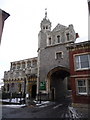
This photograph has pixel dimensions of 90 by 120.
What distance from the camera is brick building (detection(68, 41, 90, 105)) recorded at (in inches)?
657

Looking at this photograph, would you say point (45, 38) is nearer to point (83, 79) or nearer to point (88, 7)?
point (88, 7)

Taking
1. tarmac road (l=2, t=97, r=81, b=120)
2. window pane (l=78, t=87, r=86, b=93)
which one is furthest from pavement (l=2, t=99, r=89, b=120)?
window pane (l=78, t=87, r=86, b=93)

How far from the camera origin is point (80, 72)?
57.8ft

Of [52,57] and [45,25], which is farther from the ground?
[45,25]

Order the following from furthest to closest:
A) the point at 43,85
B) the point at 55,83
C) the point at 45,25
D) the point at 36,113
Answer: the point at 45,25, the point at 55,83, the point at 43,85, the point at 36,113

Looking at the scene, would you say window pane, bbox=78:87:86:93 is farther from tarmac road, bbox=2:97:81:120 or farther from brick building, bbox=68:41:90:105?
tarmac road, bbox=2:97:81:120

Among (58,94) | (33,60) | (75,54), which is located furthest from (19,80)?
(75,54)

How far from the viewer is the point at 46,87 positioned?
26016 mm

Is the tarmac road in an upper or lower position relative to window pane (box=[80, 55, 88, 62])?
lower

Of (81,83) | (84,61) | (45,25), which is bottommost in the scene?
(81,83)

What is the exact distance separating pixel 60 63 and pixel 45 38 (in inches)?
300

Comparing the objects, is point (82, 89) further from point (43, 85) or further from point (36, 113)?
point (43, 85)

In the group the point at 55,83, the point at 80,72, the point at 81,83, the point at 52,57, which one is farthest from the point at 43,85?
the point at 80,72

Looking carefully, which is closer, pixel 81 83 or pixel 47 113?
pixel 47 113
